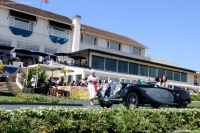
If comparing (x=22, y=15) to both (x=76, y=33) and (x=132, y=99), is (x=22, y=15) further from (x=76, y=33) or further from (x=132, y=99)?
(x=132, y=99)

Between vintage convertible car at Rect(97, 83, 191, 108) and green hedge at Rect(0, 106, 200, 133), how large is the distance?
252 cm

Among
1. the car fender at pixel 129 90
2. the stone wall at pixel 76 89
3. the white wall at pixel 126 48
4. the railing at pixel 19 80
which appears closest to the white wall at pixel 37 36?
the railing at pixel 19 80

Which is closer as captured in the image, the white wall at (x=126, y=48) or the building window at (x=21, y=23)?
the building window at (x=21, y=23)

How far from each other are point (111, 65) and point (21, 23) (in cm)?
1450

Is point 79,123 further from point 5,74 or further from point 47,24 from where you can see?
point 47,24

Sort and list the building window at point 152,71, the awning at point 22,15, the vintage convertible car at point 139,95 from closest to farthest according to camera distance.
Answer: the vintage convertible car at point 139,95, the awning at point 22,15, the building window at point 152,71

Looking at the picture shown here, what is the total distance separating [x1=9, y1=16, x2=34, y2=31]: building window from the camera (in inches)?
1436

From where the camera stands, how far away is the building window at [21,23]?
36.5m

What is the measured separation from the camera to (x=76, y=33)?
142 ft

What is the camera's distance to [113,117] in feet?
23.6

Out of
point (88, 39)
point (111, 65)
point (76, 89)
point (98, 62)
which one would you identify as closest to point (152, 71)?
point (111, 65)

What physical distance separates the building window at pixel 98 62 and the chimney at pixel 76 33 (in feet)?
17.4

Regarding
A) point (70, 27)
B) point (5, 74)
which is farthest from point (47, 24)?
point (5, 74)

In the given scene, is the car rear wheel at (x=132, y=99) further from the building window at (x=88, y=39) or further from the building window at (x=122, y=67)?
the building window at (x=88, y=39)
